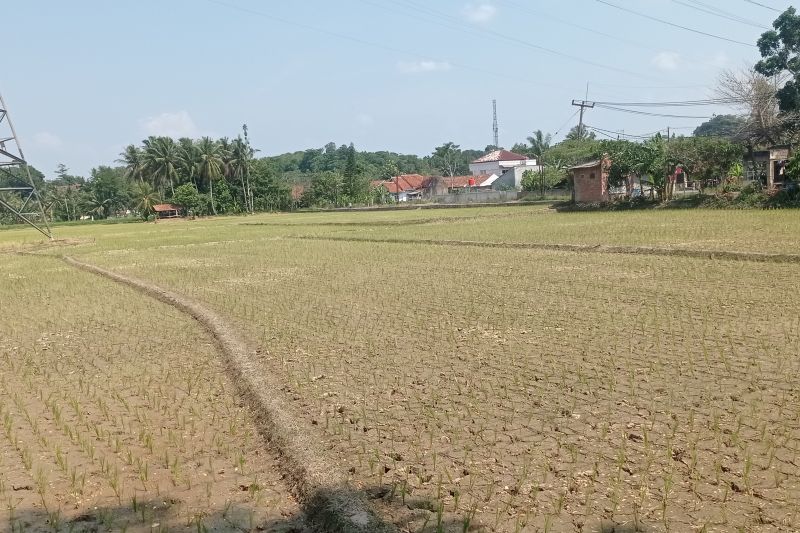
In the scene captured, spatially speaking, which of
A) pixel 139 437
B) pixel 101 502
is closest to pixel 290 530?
pixel 101 502

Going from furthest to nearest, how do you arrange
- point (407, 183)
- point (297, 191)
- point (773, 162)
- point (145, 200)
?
point (407, 183), point (297, 191), point (145, 200), point (773, 162)

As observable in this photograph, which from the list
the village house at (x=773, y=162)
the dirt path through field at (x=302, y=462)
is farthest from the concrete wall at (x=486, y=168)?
the dirt path through field at (x=302, y=462)

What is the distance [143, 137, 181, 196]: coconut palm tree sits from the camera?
250 ft

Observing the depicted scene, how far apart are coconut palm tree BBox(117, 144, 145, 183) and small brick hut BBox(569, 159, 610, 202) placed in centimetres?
5641

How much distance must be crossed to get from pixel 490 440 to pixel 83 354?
252 inches

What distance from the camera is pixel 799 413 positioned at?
5.05m

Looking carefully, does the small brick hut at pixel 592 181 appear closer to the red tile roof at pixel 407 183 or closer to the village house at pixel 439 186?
the village house at pixel 439 186

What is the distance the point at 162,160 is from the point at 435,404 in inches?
3037

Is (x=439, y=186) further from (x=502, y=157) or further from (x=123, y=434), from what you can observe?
(x=123, y=434)

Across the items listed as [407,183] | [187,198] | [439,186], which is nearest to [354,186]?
[439,186]

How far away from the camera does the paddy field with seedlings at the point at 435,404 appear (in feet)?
13.4

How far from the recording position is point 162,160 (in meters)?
75.9

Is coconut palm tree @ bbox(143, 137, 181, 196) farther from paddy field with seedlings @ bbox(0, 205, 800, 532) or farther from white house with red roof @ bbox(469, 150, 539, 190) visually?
paddy field with seedlings @ bbox(0, 205, 800, 532)

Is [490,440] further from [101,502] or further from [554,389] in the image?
[101,502]
